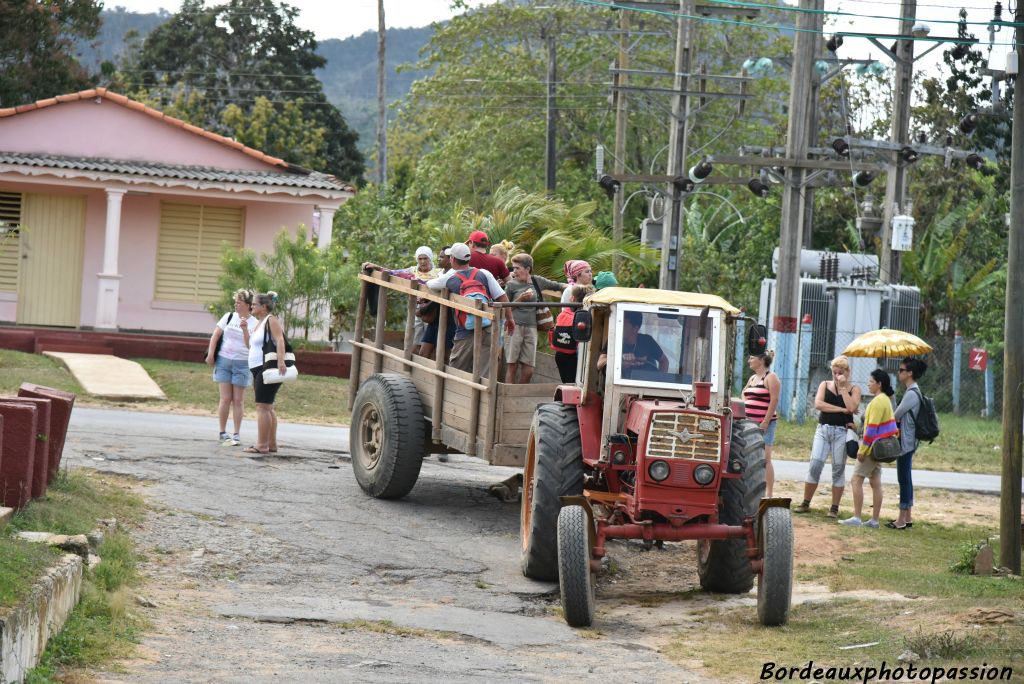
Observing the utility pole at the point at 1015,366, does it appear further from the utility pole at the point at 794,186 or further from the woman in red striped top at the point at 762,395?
the utility pole at the point at 794,186

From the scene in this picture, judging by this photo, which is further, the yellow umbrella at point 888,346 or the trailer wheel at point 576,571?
the yellow umbrella at point 888,346

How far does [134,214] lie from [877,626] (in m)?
21.4

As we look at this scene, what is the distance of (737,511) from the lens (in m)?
9.62

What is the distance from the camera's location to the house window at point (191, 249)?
1074 inches

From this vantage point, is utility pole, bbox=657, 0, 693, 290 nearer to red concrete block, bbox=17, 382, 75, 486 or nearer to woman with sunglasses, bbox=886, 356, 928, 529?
woman with sunglasses, bbox=886, 356, 928, 529

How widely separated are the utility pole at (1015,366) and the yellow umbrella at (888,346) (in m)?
3.31

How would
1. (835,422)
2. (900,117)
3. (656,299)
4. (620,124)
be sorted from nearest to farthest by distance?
(656,299) → (835,422) → (900,117) → (620,124)

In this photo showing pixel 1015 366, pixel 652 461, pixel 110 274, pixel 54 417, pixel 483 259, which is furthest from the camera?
pixel 110 274

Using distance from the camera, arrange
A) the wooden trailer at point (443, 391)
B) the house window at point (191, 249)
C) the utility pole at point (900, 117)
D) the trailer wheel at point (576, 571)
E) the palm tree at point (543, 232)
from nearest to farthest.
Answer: the trailer wheel at point (576, 571)
the wooden trailer at point (443, 391)
the palm tree at point (543, 232)
the utility pole at point (900, 117)
the house window at point (191, 249)

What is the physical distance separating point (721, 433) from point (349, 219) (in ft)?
108

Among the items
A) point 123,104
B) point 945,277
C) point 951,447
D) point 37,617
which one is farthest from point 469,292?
point 945,277

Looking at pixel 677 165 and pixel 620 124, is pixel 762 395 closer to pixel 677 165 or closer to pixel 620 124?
pixel 677 165

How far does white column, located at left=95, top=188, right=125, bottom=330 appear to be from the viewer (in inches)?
1013

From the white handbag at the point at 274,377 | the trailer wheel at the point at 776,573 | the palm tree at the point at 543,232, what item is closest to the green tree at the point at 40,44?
the palm tree at the point at 543,232
